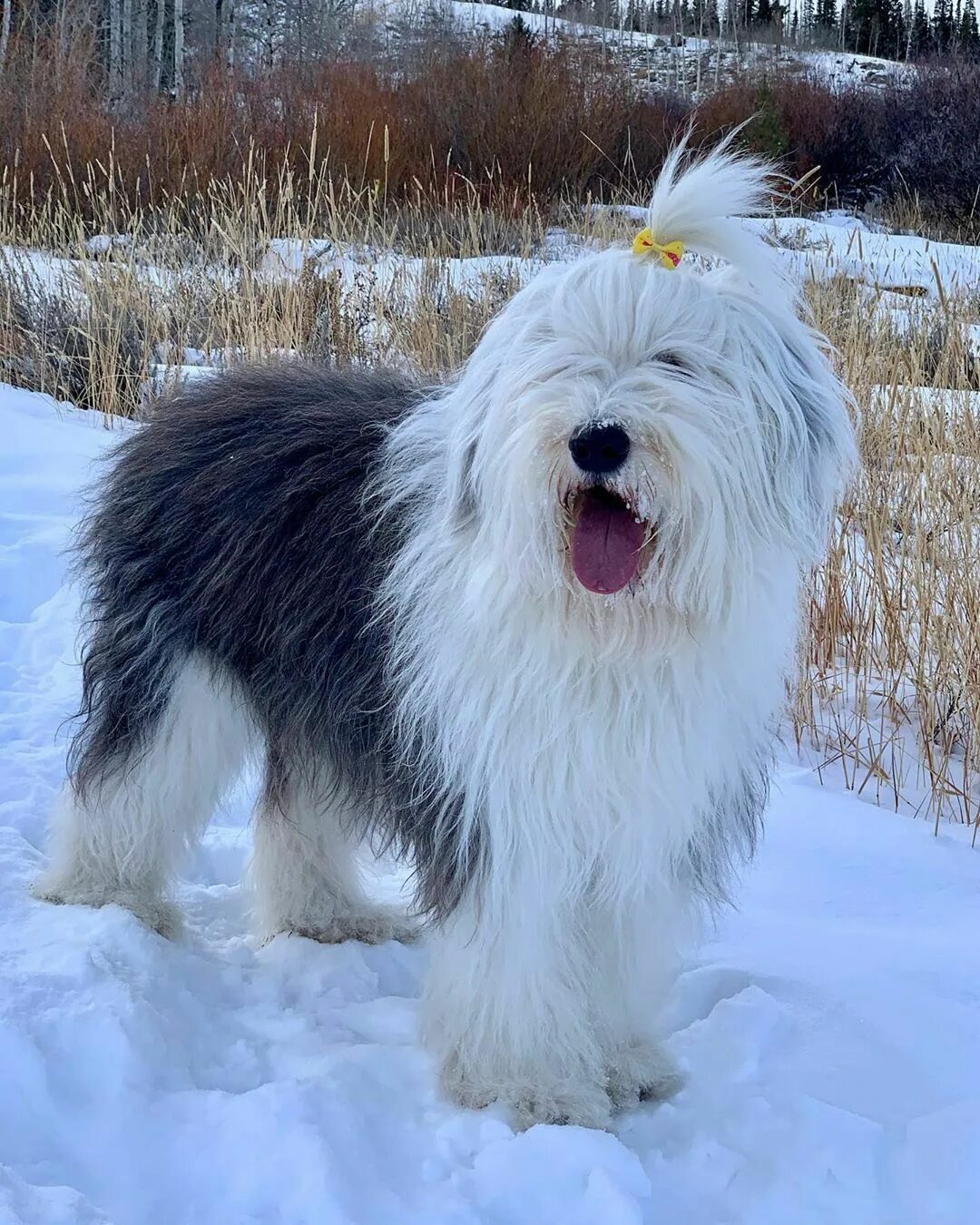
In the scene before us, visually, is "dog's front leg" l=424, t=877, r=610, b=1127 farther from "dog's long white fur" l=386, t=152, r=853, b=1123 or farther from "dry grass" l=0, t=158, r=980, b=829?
"dry grass" l=0, t=158, r=980, b=829

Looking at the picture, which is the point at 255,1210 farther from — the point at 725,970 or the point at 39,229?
the point at 39,229

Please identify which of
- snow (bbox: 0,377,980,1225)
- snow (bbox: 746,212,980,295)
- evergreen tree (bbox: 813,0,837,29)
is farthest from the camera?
evergreen tree (bbox: 813,0,837,29)

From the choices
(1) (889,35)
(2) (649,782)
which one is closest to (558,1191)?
(2) (649,782)

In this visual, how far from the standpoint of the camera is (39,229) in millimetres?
8258

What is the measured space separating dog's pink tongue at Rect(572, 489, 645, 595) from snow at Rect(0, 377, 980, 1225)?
99 centimetres

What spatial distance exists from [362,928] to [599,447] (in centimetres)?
168

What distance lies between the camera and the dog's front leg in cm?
221

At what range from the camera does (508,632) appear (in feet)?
6.70

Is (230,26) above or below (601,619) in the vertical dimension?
above

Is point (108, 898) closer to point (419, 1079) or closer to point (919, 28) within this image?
point (419, 1079)

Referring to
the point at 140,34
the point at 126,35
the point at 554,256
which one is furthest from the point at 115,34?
the point at 554,256

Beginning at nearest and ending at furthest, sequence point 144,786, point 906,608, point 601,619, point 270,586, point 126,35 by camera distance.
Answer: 1. point 601,619
2. point 270,586
3. point 144,786
4. point 906,608
5. point 126,35

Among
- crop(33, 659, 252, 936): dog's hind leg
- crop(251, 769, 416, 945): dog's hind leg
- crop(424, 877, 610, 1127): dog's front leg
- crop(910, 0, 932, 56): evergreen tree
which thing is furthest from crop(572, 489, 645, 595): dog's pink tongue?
crop(910, 0, 932, 56): evergreen tree

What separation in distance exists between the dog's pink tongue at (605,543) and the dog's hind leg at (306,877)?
1293 millimetres
